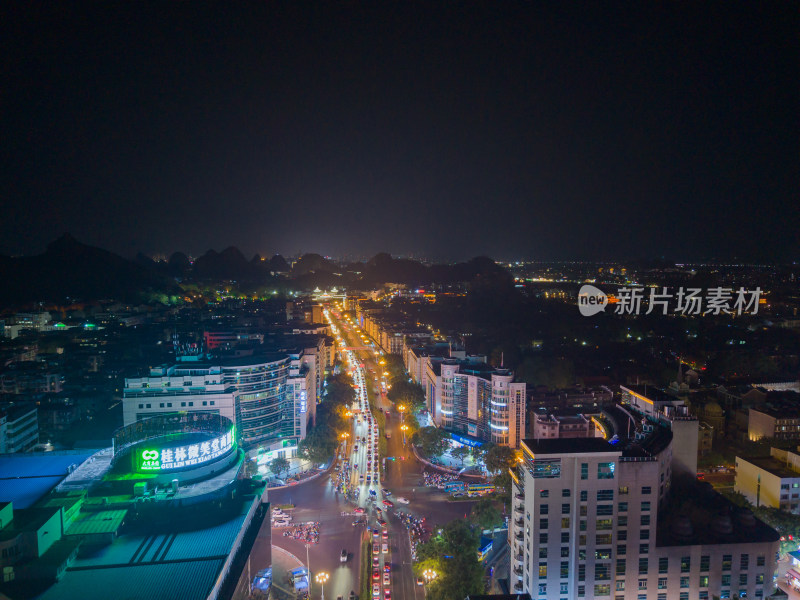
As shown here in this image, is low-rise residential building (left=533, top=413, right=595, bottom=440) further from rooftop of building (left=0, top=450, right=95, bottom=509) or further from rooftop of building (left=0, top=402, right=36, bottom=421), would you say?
rooftop of building (left=0, top=402, right=36, bottom=421)

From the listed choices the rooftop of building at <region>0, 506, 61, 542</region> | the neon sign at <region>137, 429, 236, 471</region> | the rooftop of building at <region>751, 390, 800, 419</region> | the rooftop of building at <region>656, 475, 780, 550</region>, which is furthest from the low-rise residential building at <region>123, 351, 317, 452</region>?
the rooftop of building at <region>751, 390, 800, 419</region>

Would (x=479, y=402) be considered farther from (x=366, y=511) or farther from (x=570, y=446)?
(x=570, y=446)

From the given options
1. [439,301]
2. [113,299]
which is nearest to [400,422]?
[439,301]

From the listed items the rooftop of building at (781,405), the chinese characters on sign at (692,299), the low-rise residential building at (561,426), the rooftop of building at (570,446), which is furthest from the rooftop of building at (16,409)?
the rooftop of building at (781,405)

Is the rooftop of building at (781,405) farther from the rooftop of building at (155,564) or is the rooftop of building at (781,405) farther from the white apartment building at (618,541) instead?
the rooftop of building at (155,564)

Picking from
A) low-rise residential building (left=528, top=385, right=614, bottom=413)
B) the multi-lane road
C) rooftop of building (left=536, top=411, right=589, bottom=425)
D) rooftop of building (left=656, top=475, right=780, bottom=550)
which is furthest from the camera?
low-rise residential building (left=528, top=385, right=614, bottom=413)

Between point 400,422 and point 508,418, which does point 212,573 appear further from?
point 400,422
